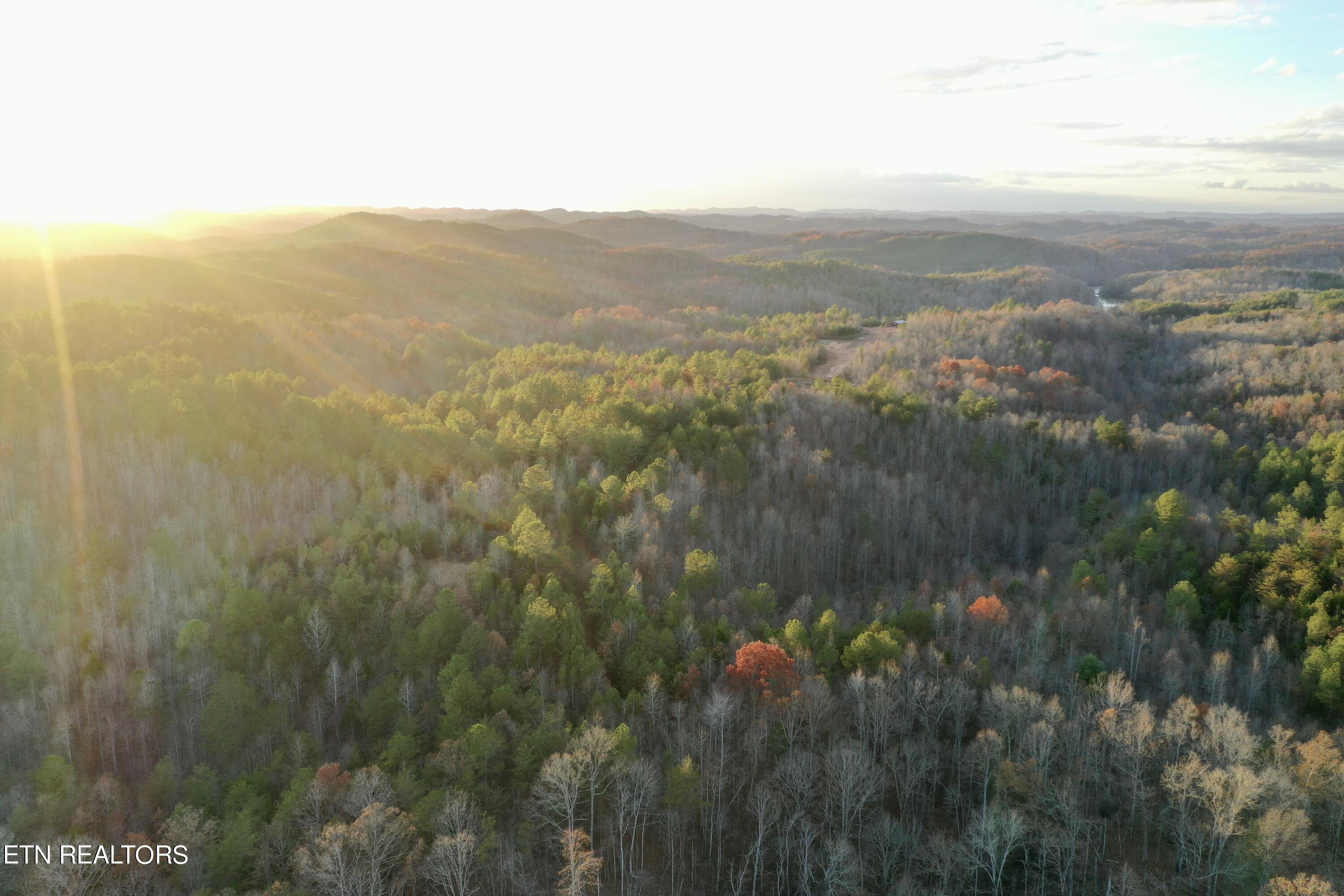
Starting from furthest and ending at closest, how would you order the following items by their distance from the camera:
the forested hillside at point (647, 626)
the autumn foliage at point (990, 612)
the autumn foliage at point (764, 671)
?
the autumn foliage at point (990, 612), the autumn foliage at point (764, 671), the forested hillside at point (647, 626)

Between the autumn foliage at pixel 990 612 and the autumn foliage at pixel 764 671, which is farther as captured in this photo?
the autumn foliage at pixel 990 612

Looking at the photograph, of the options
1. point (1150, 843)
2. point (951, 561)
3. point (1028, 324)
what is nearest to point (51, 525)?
point (1150, 843)
